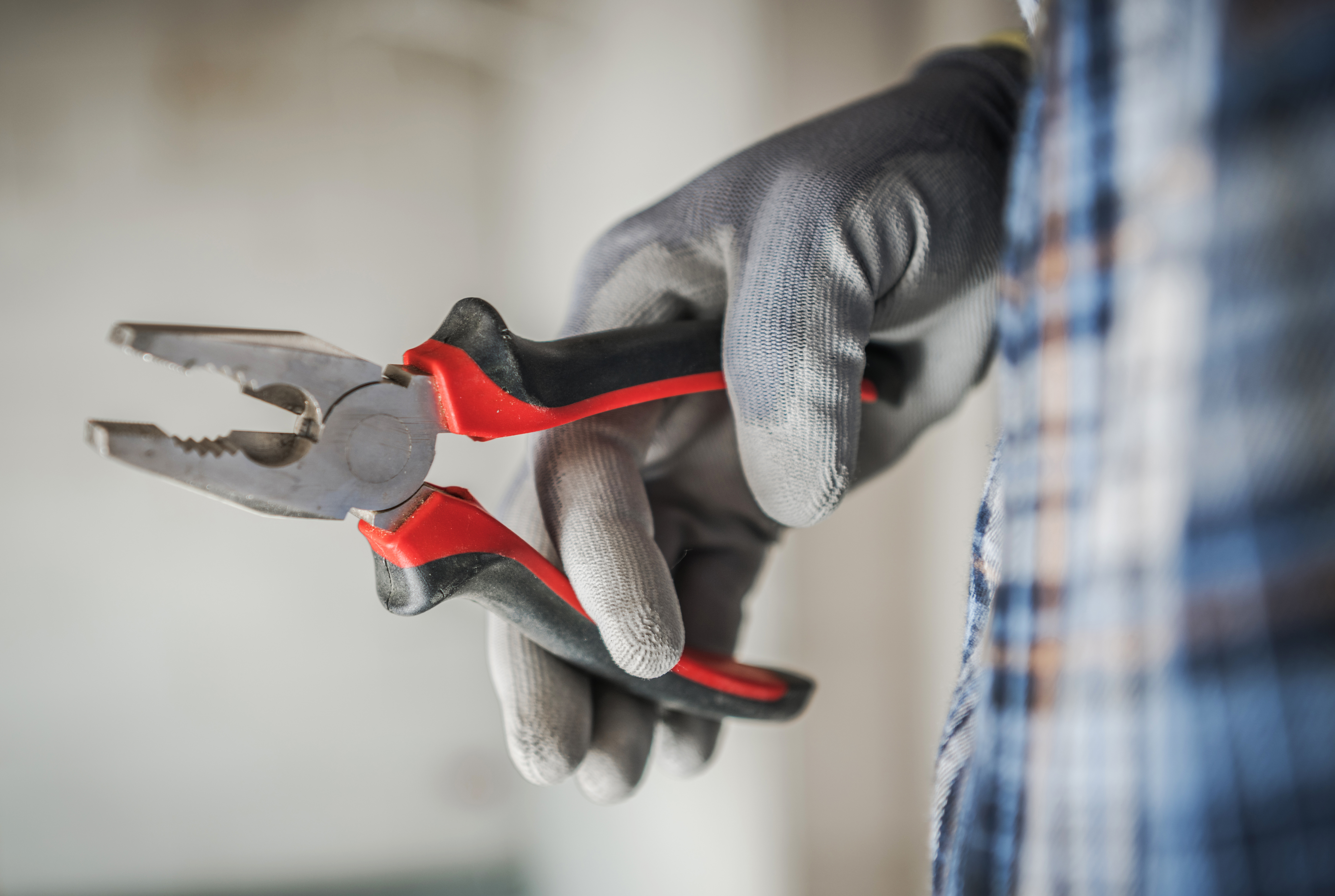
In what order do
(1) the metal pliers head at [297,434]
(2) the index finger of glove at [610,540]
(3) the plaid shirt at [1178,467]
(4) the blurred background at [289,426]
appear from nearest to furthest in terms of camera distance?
(3) the plaid shirt at [1178,467] < (1) the metal pliers head at [297,434] < (2) the index finger of glove at [610,540] < (4) the blurred background at [289,426]

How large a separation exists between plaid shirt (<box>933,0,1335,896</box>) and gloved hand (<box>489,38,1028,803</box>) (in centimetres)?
20

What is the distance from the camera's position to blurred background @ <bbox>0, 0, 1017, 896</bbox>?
864mm

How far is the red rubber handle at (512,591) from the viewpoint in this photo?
1.26 ft

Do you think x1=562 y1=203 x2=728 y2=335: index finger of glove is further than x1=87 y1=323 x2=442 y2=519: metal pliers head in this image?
Yes

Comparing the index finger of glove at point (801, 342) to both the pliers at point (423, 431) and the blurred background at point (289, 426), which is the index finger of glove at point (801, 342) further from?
the blurred background at point (289, 426)

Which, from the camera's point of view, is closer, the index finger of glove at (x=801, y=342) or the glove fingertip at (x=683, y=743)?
the index finger of glove at (x=801, y=342)

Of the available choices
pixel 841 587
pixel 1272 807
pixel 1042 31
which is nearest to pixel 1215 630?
pixel 1272 807

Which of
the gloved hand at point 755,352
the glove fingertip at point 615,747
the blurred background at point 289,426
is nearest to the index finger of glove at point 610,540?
the gloved hand at point 755,352

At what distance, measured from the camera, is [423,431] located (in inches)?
14.8

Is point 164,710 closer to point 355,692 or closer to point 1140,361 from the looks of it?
point 355,692

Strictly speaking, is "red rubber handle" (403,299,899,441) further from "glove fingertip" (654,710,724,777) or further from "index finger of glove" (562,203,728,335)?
"glove fingertip" (654,710,724,777)

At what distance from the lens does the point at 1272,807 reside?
200 millimetres

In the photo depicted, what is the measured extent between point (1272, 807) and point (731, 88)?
860mm

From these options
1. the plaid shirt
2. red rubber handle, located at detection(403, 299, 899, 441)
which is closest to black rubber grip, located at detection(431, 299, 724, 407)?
red rubber handle, located at detection(403, 299, 899, 441)
